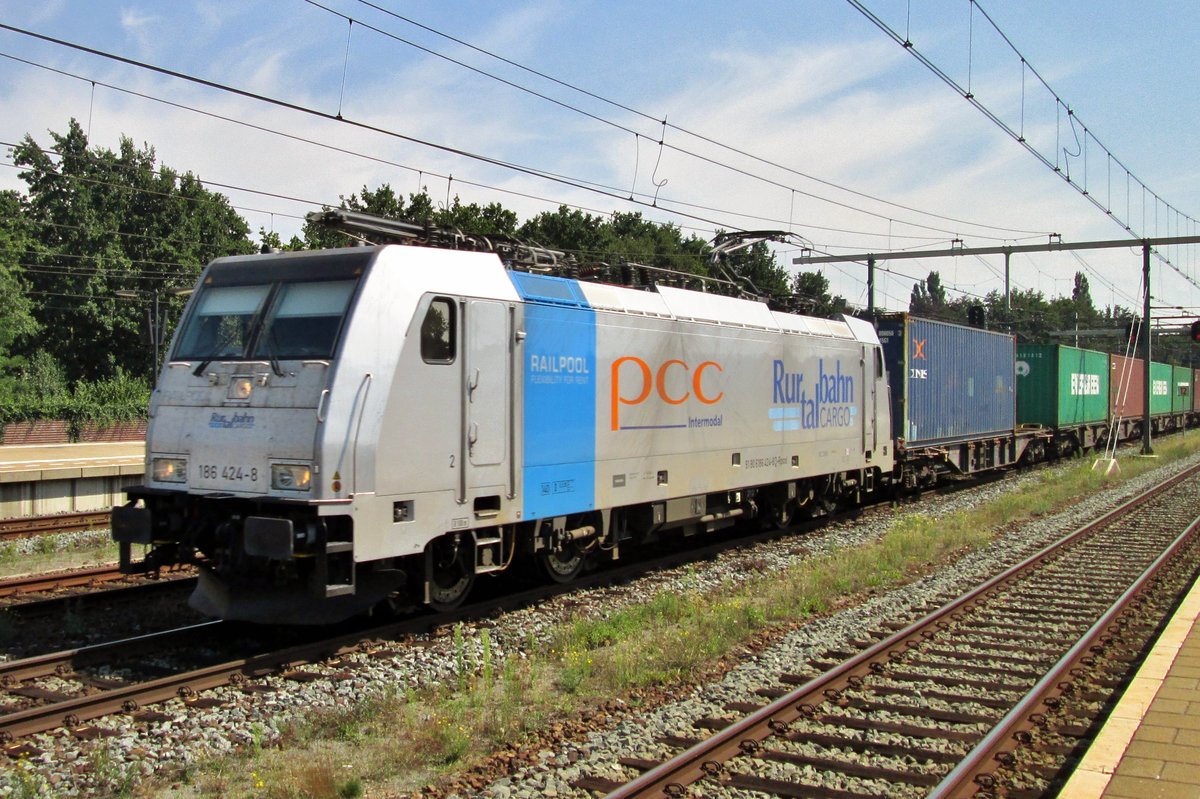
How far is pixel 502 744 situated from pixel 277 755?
4.31 ft

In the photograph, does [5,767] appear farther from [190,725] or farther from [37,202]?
[37,202]

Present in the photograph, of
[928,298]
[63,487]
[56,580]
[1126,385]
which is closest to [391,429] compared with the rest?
[56,580]

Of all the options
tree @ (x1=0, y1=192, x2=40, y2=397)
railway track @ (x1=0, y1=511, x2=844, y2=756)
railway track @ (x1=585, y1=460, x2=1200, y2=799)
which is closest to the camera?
railway track @ (x1=585, y1=460, x2=1200, y2=799)

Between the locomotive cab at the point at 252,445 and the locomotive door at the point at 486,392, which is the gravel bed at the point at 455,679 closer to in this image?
the locomotive cab at the point at 252,445

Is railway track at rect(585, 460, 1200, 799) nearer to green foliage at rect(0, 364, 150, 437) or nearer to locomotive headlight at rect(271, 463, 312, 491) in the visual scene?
locomotive headlight at rect(271, 463, 312, 491)

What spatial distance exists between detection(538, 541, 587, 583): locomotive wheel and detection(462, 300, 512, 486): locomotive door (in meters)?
1.73

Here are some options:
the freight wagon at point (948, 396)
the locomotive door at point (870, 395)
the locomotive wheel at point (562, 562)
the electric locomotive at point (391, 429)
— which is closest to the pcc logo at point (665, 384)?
the electric locomotive at point (391, 429)

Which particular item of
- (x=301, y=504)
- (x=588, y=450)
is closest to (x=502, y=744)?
(x=301, y=504)

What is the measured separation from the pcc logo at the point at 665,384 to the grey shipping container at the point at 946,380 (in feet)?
24.3

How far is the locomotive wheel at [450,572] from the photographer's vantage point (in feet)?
29.0

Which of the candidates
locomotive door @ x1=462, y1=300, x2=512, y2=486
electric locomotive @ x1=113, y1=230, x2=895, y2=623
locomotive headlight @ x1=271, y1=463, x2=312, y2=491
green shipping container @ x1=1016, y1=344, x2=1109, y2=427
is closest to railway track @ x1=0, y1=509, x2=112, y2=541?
electric locomotive @ x1=113, y1=230, x2=895, y2=623

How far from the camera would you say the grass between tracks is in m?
5.46

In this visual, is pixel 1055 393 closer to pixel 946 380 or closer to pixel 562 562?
pixel 946 380

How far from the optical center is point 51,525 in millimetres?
14781
